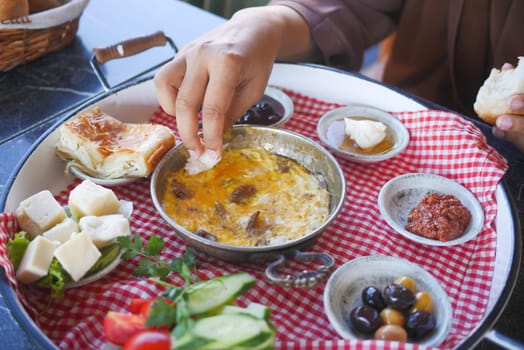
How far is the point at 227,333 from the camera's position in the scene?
1103 millimetres

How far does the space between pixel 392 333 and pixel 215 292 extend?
1.41ft

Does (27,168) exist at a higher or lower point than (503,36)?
lower

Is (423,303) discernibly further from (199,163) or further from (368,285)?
(199,163)

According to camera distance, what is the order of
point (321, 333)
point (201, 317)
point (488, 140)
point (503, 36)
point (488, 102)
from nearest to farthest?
point (201, 317) < point (321, 333) < point (488, 102) < point (488, 140) < point (503, 36)

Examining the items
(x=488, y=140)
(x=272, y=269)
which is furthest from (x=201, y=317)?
(x=488, y=140)

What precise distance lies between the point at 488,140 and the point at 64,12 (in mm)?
1766

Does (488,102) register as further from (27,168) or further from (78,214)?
(27,168)

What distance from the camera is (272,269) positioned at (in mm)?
1402

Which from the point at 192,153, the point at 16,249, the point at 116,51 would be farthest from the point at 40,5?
the point at 16,249

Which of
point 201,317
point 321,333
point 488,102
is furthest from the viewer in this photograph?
point 488,102

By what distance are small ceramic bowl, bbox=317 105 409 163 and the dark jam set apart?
17cm

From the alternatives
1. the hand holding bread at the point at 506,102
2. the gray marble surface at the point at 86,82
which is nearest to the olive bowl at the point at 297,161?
the gray marble surface at the point at 86,82

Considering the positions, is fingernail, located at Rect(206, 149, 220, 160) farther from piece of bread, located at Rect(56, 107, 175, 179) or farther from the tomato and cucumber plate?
the tomato and cucumber plate

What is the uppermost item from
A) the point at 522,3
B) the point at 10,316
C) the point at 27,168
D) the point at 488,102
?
the point at 522,3
